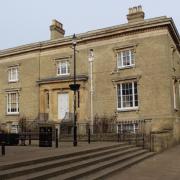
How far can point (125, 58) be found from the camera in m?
27.0

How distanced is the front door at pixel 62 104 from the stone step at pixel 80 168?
14.1m

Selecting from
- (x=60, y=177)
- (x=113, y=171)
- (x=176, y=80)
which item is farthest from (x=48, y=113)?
(x=60, y=177)

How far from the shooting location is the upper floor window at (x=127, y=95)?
85.2ft

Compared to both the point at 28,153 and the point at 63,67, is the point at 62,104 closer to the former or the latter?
the point at 63,67

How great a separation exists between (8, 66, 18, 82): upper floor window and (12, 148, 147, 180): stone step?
67.5ft

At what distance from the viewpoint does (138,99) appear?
2564cm

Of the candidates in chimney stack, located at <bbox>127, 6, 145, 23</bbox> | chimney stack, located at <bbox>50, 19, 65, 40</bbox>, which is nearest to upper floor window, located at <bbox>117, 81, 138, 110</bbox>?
chimney stack, located at <bbox>127, 6, 145, 23</bbox>

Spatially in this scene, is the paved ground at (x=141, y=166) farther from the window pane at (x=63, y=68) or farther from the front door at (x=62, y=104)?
the window pane at (x=63, y=68)

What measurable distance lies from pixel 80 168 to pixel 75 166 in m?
0.36

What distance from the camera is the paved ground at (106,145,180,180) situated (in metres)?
11.8

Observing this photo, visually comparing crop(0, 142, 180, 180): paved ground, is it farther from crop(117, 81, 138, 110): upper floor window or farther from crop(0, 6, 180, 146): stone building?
crop(117, 81, 138, 110): upper floor window

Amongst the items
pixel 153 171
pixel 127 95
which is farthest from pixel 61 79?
pixel 153 171

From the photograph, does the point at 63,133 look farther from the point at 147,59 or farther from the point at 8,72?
the point at 8,72

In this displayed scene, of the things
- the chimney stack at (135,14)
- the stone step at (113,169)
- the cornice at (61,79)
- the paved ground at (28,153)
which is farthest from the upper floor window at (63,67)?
the paved ground at (28,153)
